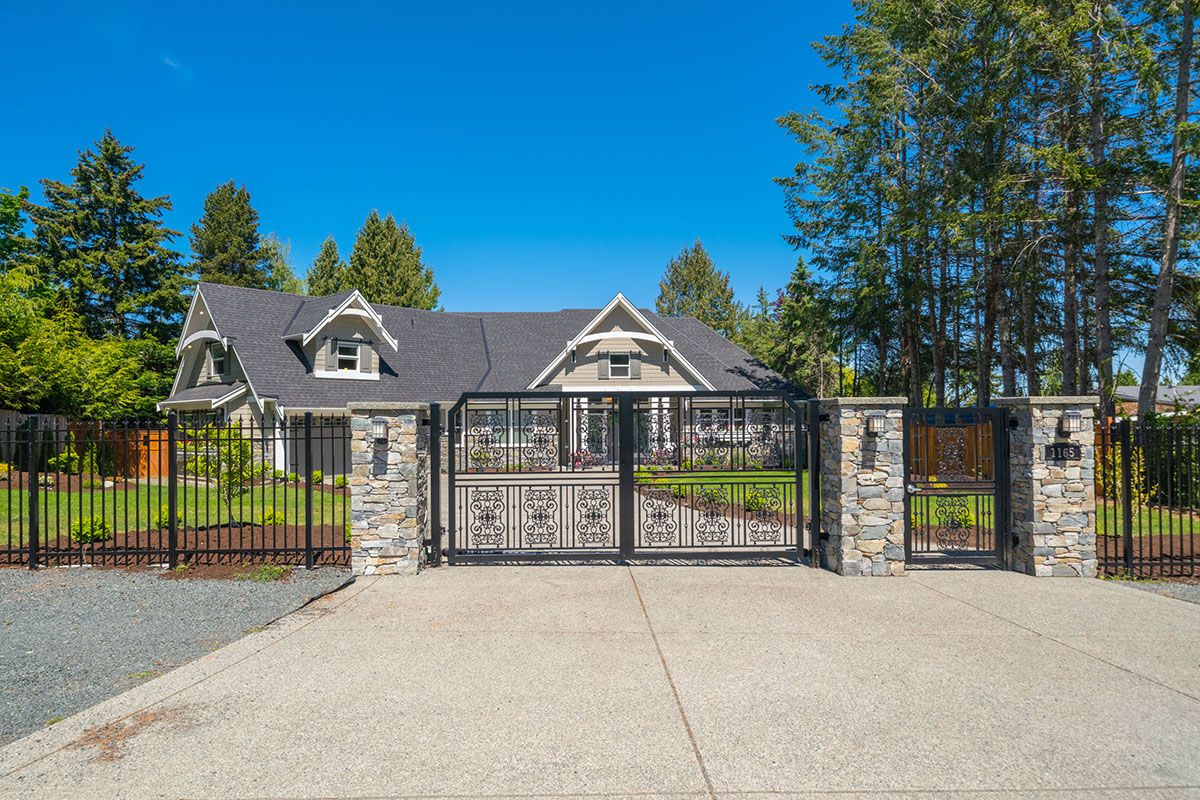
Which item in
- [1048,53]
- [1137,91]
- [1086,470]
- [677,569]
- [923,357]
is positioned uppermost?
[1048,53]

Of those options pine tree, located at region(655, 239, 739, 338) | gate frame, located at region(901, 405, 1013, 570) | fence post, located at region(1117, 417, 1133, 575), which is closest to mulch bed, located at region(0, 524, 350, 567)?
gate frame, located at region(901, 405, 1013, 570)

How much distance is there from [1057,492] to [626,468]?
17.2ft

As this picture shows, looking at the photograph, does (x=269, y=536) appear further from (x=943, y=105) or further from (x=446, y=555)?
(x=943, y=105)

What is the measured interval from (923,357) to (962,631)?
21066 mm

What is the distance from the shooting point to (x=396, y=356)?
24484 mm

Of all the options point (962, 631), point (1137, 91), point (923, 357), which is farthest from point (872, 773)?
point (923, 357)

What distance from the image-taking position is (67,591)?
23.7 feet

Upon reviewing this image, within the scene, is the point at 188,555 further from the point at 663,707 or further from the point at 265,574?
the point at 663,707

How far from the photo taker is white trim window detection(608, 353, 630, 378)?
24391mm

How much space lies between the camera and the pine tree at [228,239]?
40031 millimetres

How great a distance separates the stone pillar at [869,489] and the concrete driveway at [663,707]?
3.64 feet

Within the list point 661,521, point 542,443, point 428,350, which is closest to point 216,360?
point 428,350

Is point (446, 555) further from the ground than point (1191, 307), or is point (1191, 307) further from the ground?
point (1191, 307)

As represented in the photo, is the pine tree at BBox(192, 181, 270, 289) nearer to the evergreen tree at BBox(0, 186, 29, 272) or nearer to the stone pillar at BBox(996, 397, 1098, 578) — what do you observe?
the evergreen tree at BBox(0, 186, 29, 272)
